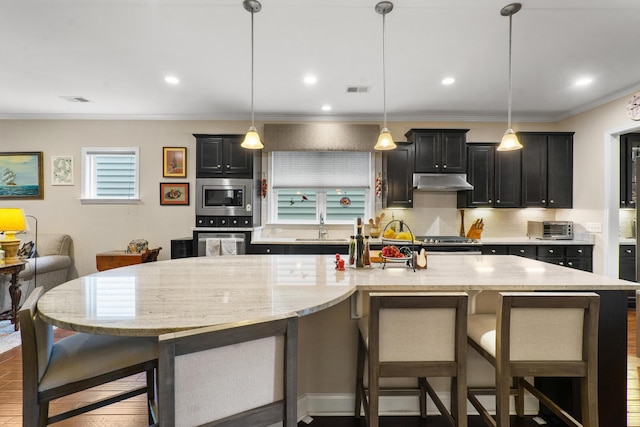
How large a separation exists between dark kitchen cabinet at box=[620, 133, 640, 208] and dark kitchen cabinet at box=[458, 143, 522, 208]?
120 centimetres

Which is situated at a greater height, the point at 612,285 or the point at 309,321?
the point at 612,285

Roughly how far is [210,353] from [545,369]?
1458 mm

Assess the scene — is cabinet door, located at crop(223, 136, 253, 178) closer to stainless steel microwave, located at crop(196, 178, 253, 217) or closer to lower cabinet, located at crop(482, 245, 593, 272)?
stainless steel microwave, located at crop(196, 178, 253, 217)

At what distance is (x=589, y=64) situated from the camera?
10.6 feet

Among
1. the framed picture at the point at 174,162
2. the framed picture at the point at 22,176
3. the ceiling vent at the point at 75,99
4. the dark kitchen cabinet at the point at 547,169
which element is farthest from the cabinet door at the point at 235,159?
the dark kitchen cabinet at the point at 547,169

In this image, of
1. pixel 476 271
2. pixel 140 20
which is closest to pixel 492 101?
pixel 476 271

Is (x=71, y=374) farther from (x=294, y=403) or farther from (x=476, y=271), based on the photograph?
(x=476, y=271)

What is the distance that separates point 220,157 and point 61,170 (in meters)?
2.59

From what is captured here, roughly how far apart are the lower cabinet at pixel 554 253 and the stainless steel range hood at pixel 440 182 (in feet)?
2.88

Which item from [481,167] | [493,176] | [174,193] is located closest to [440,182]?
[481,167]

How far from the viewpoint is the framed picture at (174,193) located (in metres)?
4.94

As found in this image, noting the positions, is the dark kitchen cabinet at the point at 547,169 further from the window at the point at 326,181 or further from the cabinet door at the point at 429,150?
the window at the point at 326,181

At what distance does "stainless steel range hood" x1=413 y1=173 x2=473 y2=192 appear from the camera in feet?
14.4

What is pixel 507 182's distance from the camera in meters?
4.65
